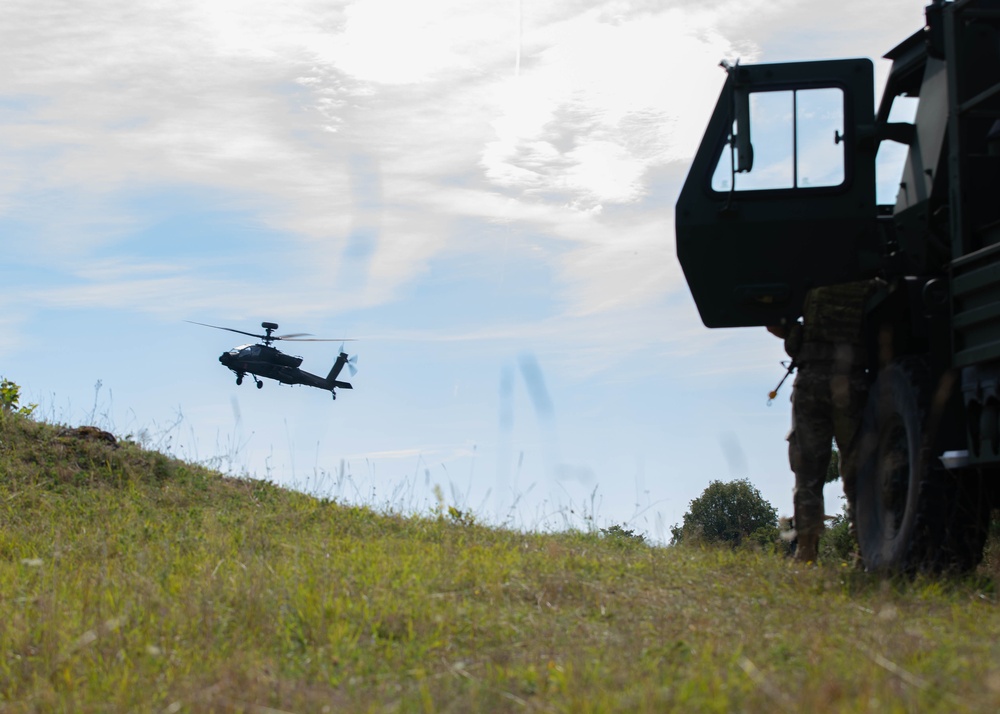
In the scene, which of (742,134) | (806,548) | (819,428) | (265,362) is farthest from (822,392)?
(265,362)

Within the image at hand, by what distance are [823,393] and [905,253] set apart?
126 centimetres

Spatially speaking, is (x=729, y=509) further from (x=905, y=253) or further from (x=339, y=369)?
(x=339, y=369)

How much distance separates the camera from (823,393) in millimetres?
7617

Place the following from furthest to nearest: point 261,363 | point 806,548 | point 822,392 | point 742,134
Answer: point 261,363
point 806,548
point 822,392
point 742,134

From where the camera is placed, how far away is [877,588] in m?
6.12

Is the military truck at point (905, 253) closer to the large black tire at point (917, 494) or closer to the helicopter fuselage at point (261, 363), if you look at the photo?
the large black tire at point (917, 494)

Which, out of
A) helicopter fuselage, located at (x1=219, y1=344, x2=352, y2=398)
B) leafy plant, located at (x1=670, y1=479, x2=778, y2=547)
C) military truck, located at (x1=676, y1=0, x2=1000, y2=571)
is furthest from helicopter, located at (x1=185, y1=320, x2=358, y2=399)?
military truck, located at (x1=676, y1=0, x2=1000, y2=571)

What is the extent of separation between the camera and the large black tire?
6.23 metres

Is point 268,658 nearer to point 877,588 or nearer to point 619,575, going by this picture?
point 619,575

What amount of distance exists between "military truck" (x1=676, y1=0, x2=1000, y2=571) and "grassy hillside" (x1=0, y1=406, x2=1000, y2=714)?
0.61 meters

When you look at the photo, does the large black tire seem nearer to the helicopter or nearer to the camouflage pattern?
the camouflage pattern

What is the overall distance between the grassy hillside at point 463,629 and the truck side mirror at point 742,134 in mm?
2791

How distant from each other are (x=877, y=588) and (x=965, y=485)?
0.88 m

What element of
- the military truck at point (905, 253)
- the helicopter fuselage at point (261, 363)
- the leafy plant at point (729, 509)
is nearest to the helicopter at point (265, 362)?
the helicopter fuselage at point (261, 363)
